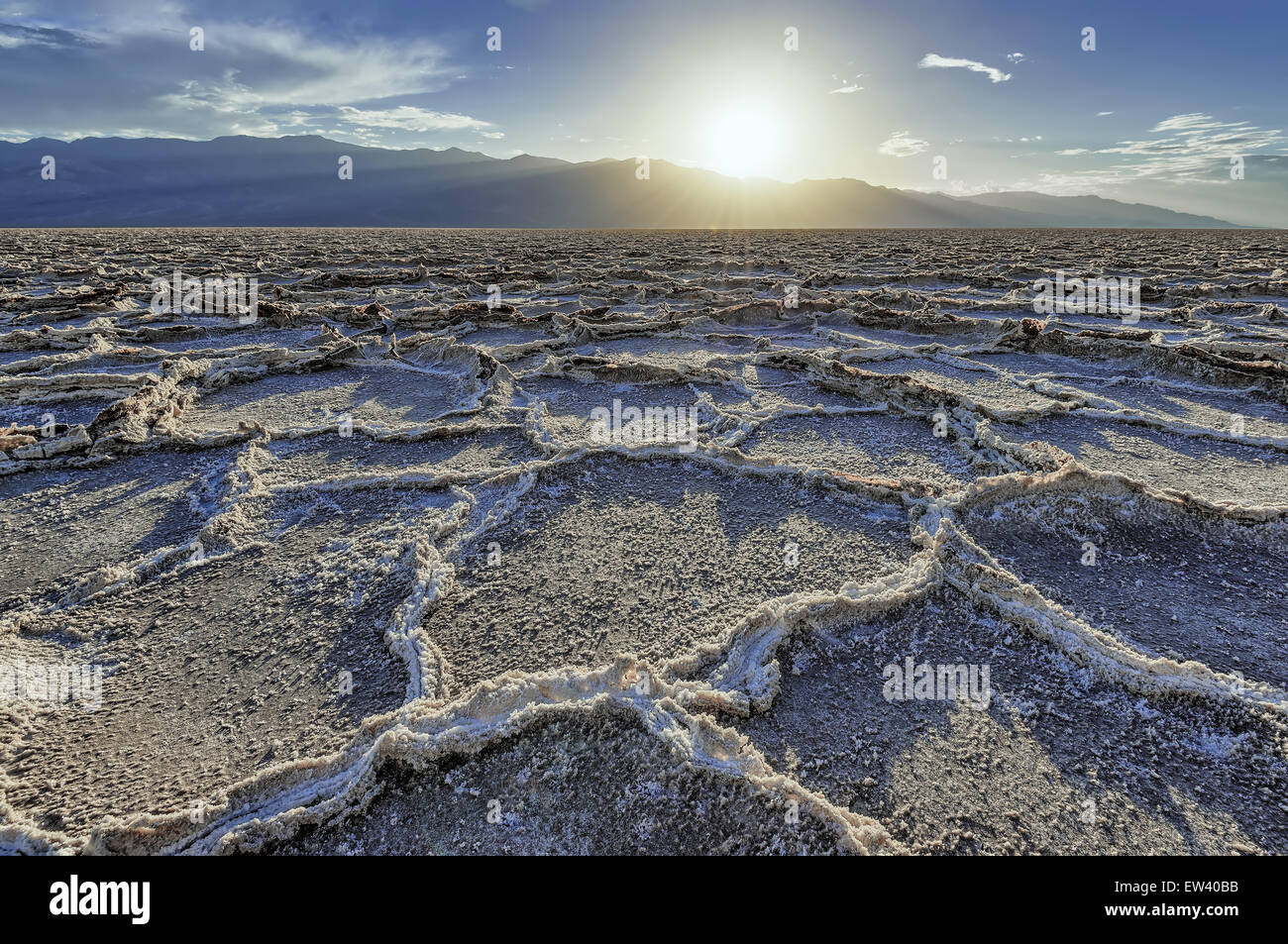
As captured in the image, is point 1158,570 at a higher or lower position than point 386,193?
lower

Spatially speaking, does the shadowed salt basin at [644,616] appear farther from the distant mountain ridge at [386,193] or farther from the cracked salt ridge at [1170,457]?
the distant mountain ridge at [386,193]

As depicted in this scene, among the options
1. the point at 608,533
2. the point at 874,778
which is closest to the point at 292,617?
the point at 608,533

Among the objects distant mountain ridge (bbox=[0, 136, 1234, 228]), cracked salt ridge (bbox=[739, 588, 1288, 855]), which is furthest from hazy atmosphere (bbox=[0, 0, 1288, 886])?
distant mountain ridge (bbox=[0, 136, 1234, 228])

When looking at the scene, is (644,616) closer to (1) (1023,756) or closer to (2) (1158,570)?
(1) (1023,756)

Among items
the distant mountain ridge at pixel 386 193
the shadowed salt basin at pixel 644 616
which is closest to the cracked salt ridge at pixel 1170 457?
the shadowed salt basin at pixel 644 616

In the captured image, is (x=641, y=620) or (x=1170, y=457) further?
(x=1170, y=457)

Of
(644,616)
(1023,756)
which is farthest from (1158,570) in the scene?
(644,616)
